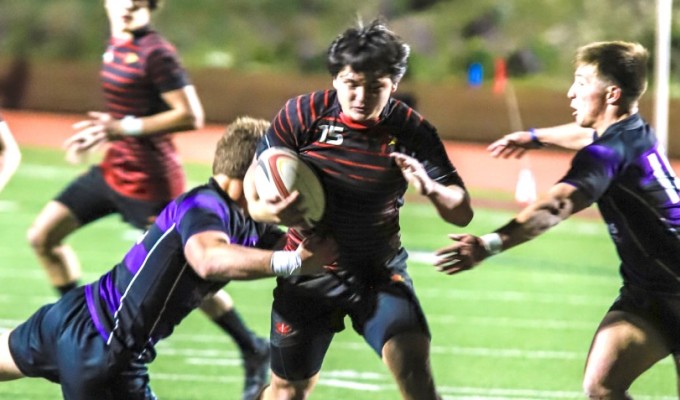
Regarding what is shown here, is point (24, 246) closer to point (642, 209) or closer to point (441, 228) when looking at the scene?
point (441, 228)

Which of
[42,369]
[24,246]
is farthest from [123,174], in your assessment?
[24,246]

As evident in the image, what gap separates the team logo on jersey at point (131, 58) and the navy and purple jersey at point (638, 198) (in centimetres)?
331

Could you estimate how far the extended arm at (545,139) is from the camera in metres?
5.66

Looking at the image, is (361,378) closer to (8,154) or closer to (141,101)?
(141,101)

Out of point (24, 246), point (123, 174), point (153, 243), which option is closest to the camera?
point (153, 243)

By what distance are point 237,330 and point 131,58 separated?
1811 mm

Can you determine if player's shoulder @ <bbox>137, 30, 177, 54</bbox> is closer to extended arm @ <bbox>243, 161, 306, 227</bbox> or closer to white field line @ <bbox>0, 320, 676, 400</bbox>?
white field line @ <bbox>0, 320, 676, 400</bbox>

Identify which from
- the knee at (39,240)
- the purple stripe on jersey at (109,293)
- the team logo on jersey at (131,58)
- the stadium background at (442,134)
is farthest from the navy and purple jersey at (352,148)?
the knee at (39,240)

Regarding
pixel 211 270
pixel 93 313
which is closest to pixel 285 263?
pixel 211 270

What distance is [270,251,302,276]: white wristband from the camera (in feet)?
15.0

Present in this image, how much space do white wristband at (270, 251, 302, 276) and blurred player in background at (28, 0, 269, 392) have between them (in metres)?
2.80

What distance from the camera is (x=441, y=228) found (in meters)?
14.0

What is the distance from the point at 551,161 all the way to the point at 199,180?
19.6ft

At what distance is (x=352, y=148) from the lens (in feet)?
16.5
